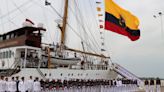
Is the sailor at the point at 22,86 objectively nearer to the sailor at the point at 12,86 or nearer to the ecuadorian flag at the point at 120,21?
the sailor at the point at 12,86

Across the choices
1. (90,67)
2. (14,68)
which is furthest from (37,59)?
(90,67)

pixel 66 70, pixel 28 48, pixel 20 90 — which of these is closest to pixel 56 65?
pixel 66 70

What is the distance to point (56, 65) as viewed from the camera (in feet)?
99.8

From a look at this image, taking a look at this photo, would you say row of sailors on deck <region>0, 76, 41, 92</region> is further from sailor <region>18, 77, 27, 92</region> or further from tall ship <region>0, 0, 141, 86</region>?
tall ship <region>0, 0, 141, 86</region>

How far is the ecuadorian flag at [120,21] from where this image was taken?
2564cm

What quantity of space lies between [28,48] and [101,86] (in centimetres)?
725

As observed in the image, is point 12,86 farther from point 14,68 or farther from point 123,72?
point 123,72

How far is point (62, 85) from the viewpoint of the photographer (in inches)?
795

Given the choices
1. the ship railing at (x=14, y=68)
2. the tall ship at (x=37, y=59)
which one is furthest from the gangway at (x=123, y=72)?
the ship railing at (x=14, y=68)

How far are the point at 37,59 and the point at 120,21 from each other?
310 inches

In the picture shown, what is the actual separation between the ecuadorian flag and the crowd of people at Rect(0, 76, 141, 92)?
13.7ft

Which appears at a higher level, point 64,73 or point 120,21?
point 120,21

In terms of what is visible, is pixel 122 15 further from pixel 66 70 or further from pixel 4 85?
pixel 4 85

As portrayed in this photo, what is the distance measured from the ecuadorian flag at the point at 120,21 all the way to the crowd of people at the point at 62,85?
13.7 ft
